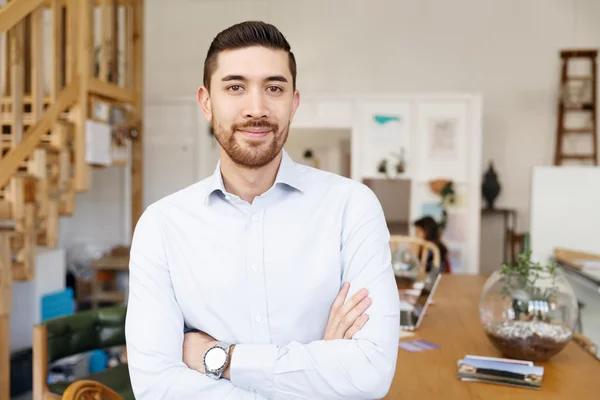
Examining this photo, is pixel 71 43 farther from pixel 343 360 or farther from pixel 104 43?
pixel 343 360

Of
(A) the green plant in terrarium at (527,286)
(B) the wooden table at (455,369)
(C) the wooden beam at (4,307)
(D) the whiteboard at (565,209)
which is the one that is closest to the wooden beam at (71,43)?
(C) the wooden beam at (4,307)

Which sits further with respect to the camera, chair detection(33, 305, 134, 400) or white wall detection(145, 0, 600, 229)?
white wall detection(145, 0, 600, 229)

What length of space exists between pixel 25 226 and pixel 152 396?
276cm

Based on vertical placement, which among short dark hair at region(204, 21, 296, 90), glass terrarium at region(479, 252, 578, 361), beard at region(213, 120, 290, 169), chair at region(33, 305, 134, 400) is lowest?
chair at region(33, 305, 134, 400)

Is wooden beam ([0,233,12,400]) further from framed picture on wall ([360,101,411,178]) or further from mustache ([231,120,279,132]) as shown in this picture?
framed picture on wall ([360,101,411,178])

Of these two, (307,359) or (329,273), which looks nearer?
(307,359)

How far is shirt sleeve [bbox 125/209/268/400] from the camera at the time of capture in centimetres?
138

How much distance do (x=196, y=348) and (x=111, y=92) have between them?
4.16 meters

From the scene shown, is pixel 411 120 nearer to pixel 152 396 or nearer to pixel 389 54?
Result: pixel 389 54

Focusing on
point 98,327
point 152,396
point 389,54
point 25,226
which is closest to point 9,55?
point 25,226

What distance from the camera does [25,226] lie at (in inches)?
149

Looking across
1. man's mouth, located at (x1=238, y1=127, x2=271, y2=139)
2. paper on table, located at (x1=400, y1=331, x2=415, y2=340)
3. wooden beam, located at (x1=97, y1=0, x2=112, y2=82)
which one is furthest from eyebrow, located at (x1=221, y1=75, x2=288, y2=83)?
wooden beam, located at (x1=97, y1=0, x2=112, y2=82)

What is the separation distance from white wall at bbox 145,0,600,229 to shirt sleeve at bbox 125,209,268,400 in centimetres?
591

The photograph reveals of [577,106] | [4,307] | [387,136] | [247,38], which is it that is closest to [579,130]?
[577,106]
